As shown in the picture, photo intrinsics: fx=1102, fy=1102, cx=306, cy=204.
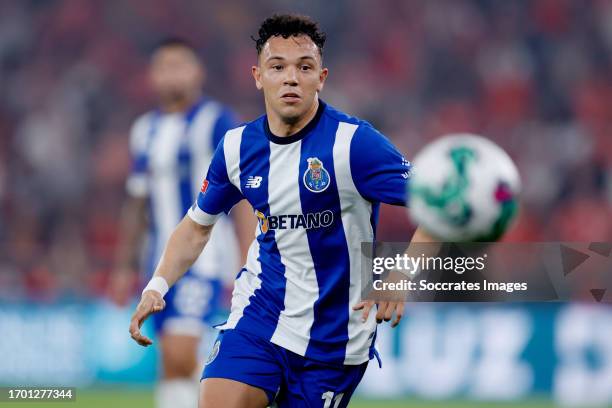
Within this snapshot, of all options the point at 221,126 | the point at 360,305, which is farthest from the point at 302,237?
the point at 221,126

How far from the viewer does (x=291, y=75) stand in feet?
15.2

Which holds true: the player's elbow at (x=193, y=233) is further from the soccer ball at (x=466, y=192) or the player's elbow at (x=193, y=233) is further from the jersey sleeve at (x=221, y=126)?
the jersey sleeve at (x=221, y=126)

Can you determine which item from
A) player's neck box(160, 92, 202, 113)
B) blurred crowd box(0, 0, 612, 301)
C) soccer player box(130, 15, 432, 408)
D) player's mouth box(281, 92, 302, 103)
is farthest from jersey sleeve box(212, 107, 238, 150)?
blurred crowd box(0, 0, 612, 301)

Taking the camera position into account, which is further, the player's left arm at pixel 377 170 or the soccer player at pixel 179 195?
the soccer player at pixel 179 195

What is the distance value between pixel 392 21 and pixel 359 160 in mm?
11536

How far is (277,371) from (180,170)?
3.27 meters

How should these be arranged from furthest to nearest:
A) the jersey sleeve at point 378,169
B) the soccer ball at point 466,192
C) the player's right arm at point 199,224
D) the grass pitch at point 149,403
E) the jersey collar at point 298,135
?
1. the grass pitch at point 149,403
2. the player's right arm at point 199,224
3. the jersey collar at point 298,135
4. the jersey sleeve at point 378,169
5. the soccer ball at point 466,192

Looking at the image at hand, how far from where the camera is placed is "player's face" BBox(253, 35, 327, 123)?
15.2 ft

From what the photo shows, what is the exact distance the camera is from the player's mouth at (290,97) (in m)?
4.64

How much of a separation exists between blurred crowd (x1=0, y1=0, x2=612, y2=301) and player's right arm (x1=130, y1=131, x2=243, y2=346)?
7590 mm

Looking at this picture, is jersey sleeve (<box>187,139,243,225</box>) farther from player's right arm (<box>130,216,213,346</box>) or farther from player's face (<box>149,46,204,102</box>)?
player's face (<box>149,46,204,102</box>)

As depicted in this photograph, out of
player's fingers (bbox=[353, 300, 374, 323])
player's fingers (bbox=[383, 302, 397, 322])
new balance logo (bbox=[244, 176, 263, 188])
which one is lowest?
player's fingers (bbox=[383, 302, 397, 322])

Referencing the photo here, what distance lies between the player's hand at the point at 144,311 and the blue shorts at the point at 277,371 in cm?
30

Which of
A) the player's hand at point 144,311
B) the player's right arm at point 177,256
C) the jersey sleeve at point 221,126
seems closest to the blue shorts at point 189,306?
the jersey sleeve at point 221,126
